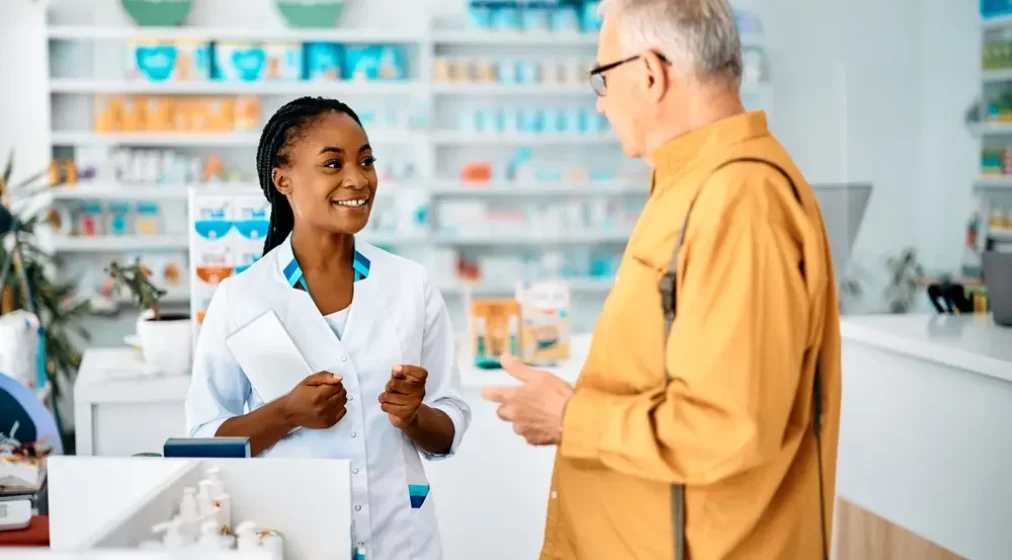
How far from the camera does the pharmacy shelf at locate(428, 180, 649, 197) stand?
21.4 feet

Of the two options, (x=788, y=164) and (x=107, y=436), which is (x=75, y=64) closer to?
(x=107, y=436)

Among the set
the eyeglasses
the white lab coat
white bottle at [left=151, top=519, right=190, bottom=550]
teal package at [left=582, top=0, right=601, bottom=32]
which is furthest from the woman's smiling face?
teal package at [left=582, top=0, right=601, bottom=32]

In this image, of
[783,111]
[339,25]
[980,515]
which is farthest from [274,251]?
[783,111]

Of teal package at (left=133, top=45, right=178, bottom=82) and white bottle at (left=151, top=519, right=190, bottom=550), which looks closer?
white bottle at (left=151, top=519, right=190, bottom=550)

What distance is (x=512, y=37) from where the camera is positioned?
654 centimetres

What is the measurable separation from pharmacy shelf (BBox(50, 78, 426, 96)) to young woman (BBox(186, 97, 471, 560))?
458cm

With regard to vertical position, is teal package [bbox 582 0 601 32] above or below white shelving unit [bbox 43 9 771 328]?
above

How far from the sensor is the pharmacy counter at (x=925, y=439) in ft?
8.30

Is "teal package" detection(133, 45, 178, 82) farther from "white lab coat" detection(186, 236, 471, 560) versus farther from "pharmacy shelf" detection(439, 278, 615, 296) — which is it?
"white lab coat" detection(186, 236, 471, 560)

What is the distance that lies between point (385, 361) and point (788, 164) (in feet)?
2.39

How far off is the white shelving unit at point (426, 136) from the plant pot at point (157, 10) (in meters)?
0.08

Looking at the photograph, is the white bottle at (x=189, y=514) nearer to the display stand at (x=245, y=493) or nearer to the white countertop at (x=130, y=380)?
the display stand at (x=245, y=493)

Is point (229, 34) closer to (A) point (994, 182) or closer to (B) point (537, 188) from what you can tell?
(B) point (537, 188)

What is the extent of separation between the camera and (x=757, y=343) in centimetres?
124
